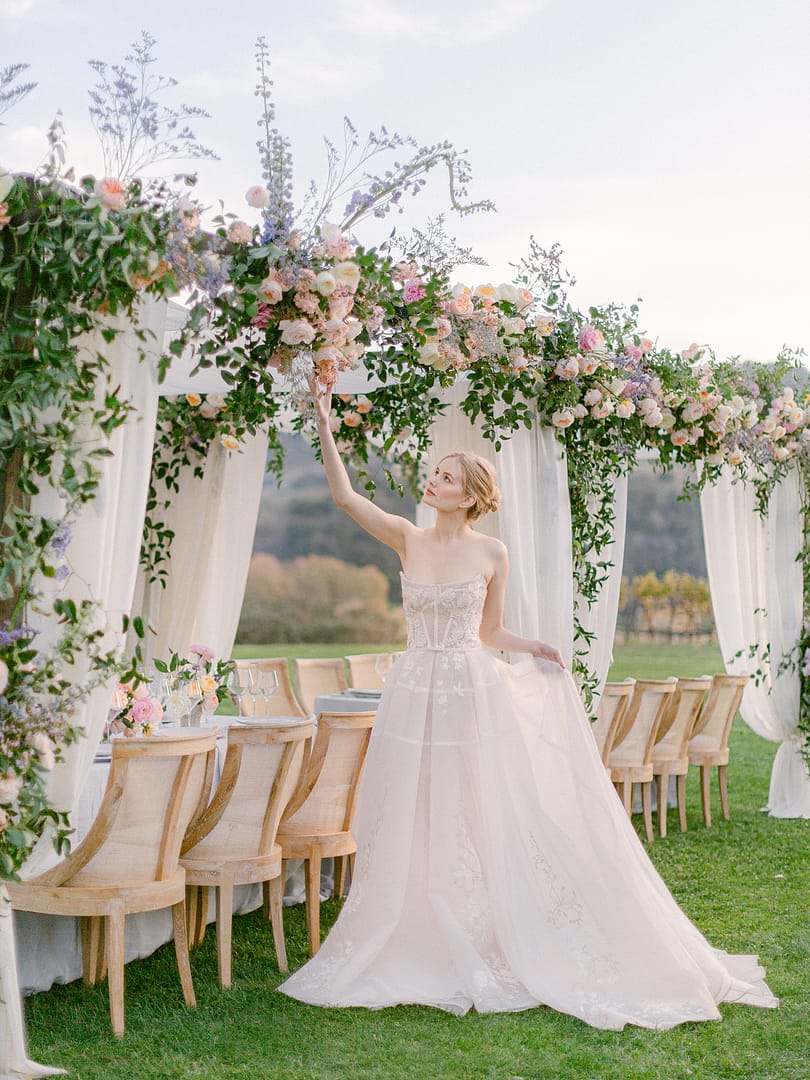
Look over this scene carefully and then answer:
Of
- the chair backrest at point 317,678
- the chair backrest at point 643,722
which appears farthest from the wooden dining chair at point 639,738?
the chair backrest at point 317,678

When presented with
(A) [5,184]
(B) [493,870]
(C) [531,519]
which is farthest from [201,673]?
(A) [5,184]

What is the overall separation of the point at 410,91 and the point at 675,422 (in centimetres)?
357

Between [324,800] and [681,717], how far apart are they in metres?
3.35

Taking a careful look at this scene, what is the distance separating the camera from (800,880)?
602 cm

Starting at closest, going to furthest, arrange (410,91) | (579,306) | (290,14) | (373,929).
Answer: (373,929) < (579,306) < (410,91) < (290,14)

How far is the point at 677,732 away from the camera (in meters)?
7.38

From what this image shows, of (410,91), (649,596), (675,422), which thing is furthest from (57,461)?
(649,596)

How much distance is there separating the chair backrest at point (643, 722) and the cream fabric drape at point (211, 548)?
8.06 feet

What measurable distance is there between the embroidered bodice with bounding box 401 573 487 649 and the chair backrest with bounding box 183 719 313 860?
1.96 ft

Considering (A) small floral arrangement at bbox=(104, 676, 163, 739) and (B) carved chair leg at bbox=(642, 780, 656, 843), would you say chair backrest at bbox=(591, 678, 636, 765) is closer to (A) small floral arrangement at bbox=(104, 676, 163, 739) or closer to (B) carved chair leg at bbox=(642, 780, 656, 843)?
(B) carved chair leg at bbox=(642, 780, 656, 843)

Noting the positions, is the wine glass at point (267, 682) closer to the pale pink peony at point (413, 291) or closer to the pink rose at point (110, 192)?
the pale pink peony at point (413, 291)

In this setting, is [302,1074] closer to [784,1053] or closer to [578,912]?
[578,912]

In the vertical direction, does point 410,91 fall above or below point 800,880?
above

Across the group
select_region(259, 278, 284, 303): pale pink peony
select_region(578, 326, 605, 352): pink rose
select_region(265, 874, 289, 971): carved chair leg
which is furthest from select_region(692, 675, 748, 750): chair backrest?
select_region(259, 278, 284, 303): pale pink peony
